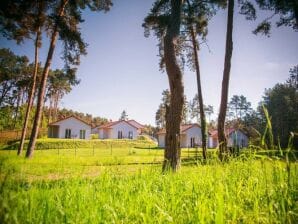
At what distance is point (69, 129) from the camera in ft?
158

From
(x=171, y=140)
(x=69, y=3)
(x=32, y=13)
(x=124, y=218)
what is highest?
(x=69, y=3)

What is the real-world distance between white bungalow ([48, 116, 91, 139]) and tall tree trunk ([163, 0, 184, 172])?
Answer: 144 feet

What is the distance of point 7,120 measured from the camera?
47.1 metres

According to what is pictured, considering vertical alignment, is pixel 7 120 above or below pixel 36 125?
above

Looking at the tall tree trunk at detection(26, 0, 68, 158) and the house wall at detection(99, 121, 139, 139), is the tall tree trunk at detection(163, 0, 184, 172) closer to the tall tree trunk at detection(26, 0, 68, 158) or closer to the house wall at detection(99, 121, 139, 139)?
the tall tree trunk at detection(26, 0, 68, 158)

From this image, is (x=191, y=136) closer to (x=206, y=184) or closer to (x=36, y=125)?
(x=36, y=125)

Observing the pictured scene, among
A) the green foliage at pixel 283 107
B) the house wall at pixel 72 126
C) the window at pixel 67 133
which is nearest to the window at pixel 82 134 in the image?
the house wall at pixel 72 126

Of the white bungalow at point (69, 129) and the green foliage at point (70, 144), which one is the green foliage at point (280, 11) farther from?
the white bungalow at point (69, 129)

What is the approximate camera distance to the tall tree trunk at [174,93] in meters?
7.49

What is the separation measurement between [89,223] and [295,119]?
47796 millimetres

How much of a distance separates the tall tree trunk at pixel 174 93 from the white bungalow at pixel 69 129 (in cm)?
4396

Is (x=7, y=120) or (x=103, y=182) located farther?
(x=7, y=120)

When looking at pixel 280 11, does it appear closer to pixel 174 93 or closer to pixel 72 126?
pixel 174 93

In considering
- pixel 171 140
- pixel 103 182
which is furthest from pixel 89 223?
pixel 171 140
